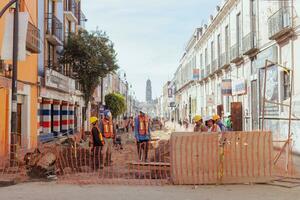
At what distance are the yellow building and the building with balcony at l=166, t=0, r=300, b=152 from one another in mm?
9538

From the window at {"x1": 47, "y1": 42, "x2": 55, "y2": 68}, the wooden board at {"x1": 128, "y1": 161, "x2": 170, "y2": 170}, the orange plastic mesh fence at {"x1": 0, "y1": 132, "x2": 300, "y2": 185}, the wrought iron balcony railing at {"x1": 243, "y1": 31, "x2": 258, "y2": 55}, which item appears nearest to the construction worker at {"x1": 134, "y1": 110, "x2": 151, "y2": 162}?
the wooden board at {"x1": 128, "y1": 161, "x2": 170, "y2": 170}

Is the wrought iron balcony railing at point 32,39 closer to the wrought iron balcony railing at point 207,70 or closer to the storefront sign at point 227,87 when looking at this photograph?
the storefront sign at point 227,87

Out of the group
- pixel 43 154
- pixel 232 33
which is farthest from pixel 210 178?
pixel 232 33

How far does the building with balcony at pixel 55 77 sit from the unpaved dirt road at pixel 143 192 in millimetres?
13530

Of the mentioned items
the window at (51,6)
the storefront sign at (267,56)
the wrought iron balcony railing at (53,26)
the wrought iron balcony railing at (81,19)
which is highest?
the wrought iron balcony railing at (81,19)

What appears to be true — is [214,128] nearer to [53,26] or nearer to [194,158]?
[194,158]

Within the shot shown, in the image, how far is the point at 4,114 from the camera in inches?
690

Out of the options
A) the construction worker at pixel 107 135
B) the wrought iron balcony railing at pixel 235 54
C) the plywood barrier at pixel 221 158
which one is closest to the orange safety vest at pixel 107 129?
the construction worker at pixel 107 135

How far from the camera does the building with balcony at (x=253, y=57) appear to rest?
19.6 metres

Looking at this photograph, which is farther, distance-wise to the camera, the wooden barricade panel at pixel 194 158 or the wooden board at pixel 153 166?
the wooden board at pixel 153 166

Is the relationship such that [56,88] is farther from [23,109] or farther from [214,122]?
[214,122]

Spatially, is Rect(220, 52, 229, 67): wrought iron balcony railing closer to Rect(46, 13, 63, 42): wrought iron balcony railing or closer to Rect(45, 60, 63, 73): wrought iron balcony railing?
Rect(45, 60, 63, 73): wrought iron balcony railing

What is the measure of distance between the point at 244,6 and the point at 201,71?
65.1 ft

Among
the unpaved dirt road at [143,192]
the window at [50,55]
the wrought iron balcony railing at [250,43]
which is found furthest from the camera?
the window at [50,55]
